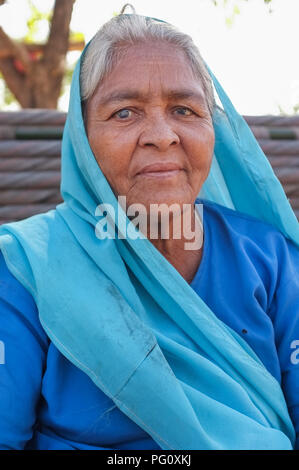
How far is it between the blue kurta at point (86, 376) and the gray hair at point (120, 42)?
66cm

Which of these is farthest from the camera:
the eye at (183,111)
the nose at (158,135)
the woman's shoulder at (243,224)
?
the woman's shoulder at (243,224)

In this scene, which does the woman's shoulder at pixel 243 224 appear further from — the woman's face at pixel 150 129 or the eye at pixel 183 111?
the eye at pixel 183 111

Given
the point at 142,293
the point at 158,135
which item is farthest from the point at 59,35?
the point at 142,293

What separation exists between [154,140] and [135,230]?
11.3 inches

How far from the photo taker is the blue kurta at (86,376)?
1.72 metres

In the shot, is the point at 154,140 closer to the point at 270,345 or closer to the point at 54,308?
the point at 54,308

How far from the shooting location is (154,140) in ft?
6.12

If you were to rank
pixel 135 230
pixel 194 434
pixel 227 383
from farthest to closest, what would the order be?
pixel 135 230, pixel 227 383, pixel 194 434

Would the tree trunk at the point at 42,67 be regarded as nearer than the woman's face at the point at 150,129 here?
No

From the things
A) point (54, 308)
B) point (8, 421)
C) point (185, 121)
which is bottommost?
point (8, 421)

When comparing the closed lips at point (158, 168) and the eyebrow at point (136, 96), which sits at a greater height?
the eyebrow at point (136, 96)

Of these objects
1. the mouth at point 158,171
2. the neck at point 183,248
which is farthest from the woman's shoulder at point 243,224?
the mouth at point 158,171

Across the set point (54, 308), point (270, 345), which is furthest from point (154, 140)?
point (270, 345)

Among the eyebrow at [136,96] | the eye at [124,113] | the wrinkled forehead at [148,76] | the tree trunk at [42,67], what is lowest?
the tree trunk at [42,67]
